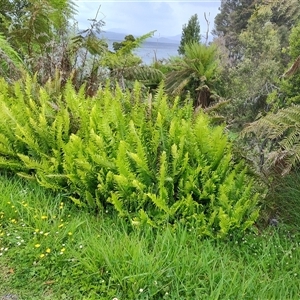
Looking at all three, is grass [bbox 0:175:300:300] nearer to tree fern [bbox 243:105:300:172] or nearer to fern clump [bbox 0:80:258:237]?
fern clump [bbox 0:80:258:237]

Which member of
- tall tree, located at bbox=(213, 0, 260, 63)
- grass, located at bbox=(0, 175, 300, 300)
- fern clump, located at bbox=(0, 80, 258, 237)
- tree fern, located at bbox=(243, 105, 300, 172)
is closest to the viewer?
grass, located at bbox=(0, 175, 300, 300)

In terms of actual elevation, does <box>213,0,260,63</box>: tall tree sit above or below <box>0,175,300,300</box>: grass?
above

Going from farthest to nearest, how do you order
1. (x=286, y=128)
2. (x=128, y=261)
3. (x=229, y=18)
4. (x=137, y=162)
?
1. (x=229, y=18)
2. (x=137, y=162)
3. (x=286, y=128)
4. (x=128, y=261)

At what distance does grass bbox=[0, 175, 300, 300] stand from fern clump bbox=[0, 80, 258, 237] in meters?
0.13

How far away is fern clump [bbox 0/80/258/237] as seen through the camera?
220 cm

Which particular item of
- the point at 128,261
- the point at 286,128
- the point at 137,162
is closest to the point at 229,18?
the point at 286,128

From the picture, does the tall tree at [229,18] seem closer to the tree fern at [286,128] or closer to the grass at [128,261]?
the tree fern at [286,128]

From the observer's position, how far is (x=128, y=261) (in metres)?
1.83

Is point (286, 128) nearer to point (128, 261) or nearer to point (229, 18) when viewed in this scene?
point (128, 261)

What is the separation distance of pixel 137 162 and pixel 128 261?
650mm

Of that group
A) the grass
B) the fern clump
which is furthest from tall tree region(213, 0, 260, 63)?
the grass

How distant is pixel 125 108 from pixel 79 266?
1380 mm

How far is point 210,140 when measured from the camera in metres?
2.37

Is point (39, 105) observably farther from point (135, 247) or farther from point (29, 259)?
point (135, 247)
